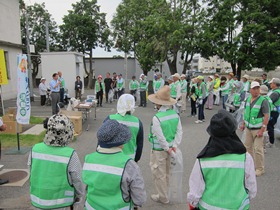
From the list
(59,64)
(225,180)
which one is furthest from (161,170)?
(59,64)

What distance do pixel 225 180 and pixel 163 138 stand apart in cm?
170

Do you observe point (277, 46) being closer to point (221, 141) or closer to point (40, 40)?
point (221, 141)

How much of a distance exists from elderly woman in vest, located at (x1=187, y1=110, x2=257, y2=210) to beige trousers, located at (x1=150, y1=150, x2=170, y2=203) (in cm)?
174

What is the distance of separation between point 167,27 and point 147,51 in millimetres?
3132

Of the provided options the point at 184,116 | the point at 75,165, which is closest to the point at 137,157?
the point at 75,165

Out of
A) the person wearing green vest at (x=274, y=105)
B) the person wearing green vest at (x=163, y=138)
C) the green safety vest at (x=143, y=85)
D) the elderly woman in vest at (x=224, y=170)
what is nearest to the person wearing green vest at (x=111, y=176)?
the elderly woman in vest at (x=224, y=170)

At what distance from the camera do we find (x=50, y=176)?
→ 259 centimetres

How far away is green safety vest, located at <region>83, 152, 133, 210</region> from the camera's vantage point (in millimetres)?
2275

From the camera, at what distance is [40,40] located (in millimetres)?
30844

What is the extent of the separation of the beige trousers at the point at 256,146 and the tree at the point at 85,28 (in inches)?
1016

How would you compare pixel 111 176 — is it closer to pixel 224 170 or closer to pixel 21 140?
pixel 224 170

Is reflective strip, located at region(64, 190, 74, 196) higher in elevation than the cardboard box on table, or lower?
higher

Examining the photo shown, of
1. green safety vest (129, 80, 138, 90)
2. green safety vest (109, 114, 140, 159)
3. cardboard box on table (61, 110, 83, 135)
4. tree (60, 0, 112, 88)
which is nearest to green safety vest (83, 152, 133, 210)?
green safety vest (109, 114, 140, 159)

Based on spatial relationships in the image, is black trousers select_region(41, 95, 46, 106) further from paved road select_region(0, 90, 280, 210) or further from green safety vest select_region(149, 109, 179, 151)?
green safety vest select_region(149, 109, 179, 151)
